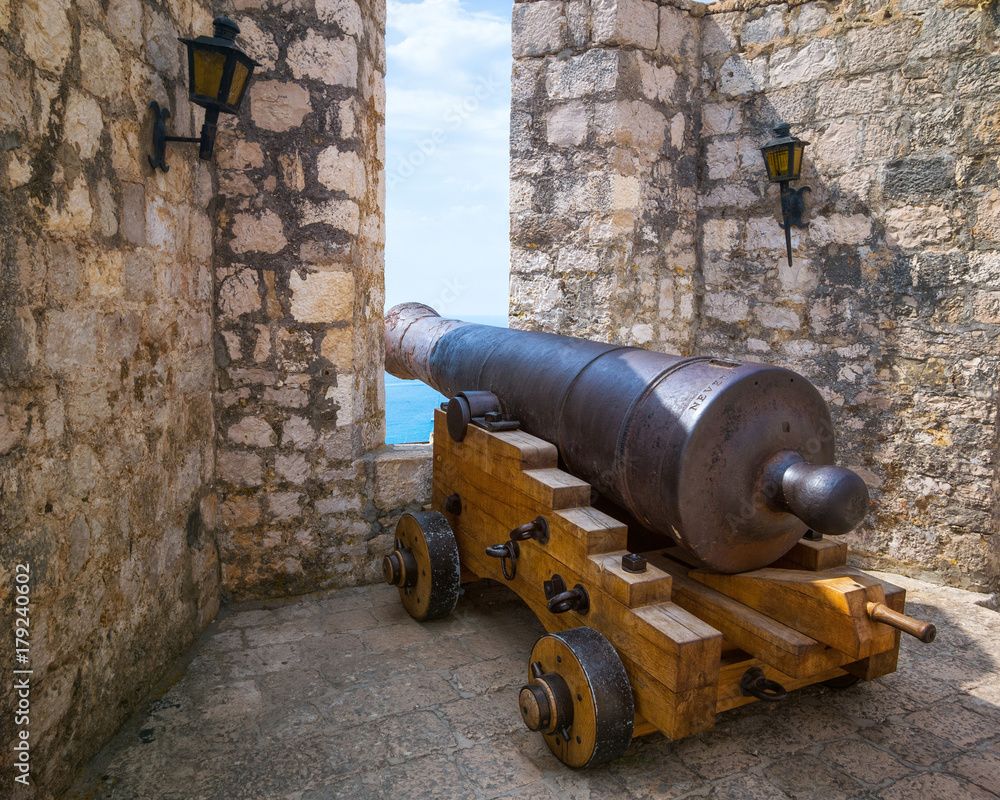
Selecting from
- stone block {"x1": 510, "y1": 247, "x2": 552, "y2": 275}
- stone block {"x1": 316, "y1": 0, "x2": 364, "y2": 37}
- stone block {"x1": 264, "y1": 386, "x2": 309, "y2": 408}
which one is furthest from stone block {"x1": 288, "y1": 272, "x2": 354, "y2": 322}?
stone block {"x1": 510, "y1": 247, "x2": 552, "y2": 275}

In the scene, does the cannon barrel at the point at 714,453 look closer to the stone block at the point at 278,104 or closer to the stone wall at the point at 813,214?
the stone block at the point at 278,104

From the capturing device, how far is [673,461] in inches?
77.8

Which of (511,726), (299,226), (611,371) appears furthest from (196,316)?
(511,726)

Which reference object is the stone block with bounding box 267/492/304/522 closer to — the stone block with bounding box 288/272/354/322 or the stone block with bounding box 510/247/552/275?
the stone block with bounding box 288/272/354/322

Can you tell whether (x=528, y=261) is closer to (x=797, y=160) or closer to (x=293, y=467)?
(x=797, y=160)

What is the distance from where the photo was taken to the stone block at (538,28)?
434cm

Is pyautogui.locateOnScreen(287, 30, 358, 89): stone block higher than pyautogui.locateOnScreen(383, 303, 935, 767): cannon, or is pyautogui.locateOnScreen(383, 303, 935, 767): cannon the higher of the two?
pyautogui.locateOnScreen(287, 30, 358, 89): stone block

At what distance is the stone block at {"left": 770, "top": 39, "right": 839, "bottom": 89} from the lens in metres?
4.07

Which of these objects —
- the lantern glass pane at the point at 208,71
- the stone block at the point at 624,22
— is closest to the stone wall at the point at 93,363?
the lantern glass pane at the point at 208,71

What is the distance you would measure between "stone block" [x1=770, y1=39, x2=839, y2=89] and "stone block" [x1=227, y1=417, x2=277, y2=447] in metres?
3.72

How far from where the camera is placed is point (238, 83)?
2672mm

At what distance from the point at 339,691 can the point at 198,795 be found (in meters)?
0.64

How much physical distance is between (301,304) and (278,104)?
3.16 ft

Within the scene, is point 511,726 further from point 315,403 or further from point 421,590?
point 315,403
